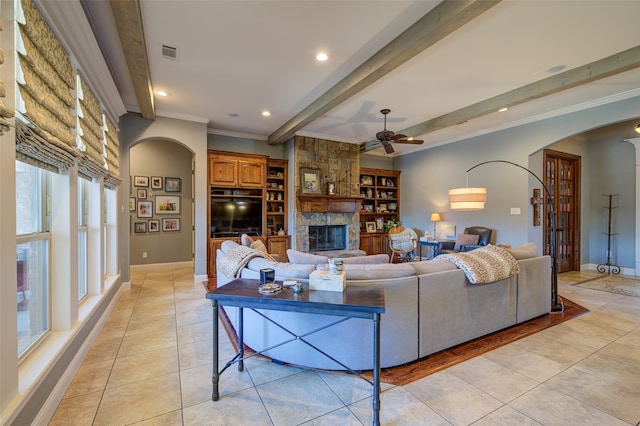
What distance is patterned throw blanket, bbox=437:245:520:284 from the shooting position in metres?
2.63

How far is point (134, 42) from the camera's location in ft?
8.53

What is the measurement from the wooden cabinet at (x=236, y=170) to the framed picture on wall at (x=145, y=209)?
1.69 m

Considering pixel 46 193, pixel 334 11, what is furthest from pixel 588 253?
pixel 46 193

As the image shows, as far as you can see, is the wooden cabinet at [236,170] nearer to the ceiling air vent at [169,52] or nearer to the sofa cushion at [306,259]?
the ceiling air vent at [169,52]

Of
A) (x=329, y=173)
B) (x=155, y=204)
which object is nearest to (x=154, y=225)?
(x=155, y=204)

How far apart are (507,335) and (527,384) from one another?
899 mm

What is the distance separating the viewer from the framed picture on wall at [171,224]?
6.27 m

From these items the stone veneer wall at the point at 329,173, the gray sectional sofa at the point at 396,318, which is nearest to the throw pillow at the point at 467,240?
the stone veneer wall at the point at 329,173

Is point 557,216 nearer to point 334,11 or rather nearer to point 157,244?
point 334,11

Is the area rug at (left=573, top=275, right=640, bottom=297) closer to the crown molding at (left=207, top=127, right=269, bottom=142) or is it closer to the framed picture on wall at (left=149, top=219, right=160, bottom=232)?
the crown molding at (left=207, top=127, right=269, bottom=142)

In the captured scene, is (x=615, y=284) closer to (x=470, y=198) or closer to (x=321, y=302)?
(x=470, y=198)

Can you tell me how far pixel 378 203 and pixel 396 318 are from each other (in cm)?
601

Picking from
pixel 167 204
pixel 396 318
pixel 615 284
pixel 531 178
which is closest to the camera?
pixel 396 318

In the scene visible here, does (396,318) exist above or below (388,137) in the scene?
below
